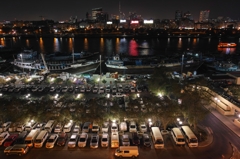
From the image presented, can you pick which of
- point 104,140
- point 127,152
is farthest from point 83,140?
point 127,152

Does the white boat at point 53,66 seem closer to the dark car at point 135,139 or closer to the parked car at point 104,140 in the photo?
the parked car at point 104,140

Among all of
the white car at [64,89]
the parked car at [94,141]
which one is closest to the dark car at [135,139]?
the parked car at [94,141]

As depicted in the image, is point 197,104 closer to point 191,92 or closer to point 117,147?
point 191,92

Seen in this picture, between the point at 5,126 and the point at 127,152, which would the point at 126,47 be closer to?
the point at 5,126

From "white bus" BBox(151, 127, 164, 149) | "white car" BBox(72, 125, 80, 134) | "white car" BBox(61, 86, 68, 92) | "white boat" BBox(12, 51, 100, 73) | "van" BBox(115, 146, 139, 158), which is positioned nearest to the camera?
"van" BBox(115, 146, 139, 158)

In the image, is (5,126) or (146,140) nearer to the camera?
(146,140)

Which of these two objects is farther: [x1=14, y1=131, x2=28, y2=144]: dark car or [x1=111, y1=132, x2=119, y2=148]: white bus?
[x1=14, y1=131, x2=28, y2=144]: dark car

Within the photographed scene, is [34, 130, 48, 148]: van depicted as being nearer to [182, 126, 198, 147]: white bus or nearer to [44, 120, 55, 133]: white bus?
[44, 120, 55, 133]: white bus

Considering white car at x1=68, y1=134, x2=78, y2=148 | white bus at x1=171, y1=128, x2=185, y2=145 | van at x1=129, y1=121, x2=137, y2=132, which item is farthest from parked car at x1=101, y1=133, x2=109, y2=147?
white bus at x1=171, y1=128, x2=185, y2=145
